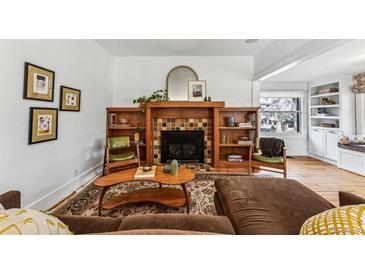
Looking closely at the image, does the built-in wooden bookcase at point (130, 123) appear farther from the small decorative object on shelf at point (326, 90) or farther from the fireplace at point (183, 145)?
the small decorative object on shelf at point (326, 90)

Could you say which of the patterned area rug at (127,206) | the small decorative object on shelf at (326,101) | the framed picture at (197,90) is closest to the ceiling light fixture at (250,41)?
the framed picture at (197,90)

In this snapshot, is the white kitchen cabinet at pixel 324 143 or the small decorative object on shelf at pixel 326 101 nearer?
the white kitchen cabinet at pixel 324 143

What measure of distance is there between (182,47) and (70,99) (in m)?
2.32

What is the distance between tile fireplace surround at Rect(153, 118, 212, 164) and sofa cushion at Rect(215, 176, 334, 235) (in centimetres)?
228

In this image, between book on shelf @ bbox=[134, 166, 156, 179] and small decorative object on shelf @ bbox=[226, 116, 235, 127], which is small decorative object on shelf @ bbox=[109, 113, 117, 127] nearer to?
book on shelf @ bbox=[134, 166, 156, 179]

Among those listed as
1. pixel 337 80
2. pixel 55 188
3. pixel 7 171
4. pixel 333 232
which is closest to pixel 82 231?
pixel 333 232

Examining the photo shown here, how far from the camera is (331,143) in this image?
4.16 m

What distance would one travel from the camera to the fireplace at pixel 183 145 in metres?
3.81

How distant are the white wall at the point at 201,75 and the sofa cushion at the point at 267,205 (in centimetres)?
273

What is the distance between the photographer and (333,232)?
58 cm

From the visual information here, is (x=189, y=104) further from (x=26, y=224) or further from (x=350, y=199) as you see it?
(x=26, y=224)

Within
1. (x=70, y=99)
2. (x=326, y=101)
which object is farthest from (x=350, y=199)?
(x=326, y=101)
